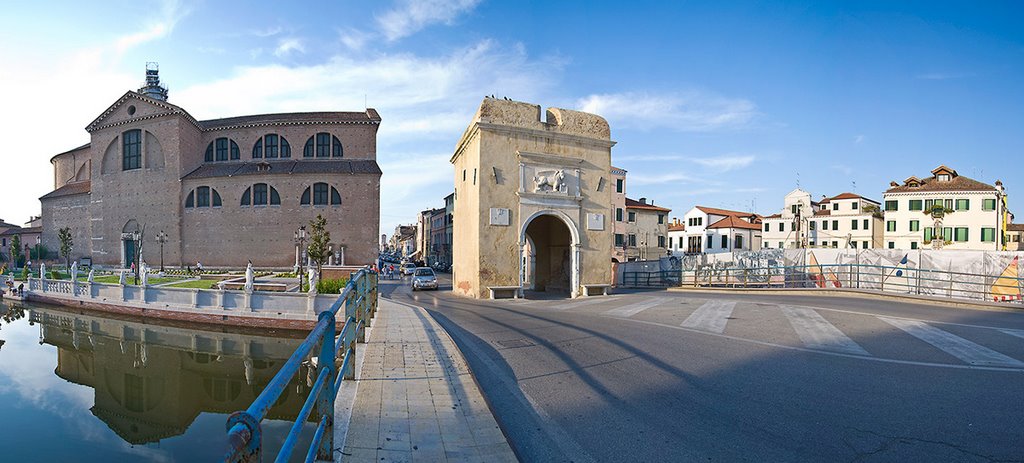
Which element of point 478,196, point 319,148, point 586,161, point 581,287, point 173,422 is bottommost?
point 173,422

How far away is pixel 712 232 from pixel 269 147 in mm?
50160

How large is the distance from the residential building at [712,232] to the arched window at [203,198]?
52444mm

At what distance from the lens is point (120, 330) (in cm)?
2055

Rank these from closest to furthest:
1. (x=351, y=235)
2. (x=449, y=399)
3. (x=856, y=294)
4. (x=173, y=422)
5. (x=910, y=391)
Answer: (x=449, y=399) → (x=910, y=391) → (x=173, y=422) → (x=856, y=294) → (x=351, y=235)

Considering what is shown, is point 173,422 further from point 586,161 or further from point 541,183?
point 586,161

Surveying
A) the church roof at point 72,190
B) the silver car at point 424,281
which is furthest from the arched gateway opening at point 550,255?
the church roof at point 72,190

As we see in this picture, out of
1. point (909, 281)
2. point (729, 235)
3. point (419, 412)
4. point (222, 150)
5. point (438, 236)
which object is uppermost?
point (222, 150)

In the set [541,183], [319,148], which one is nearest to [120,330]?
[541,183]

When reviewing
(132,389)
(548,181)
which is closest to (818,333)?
(548,181)

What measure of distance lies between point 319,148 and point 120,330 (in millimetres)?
25792

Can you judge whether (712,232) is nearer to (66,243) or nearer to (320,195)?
(320,195)

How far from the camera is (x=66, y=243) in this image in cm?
4541

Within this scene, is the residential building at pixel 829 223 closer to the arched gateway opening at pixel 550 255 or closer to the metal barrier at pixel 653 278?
the metal barrier at pixel 653 278

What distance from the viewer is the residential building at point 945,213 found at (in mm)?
38906
